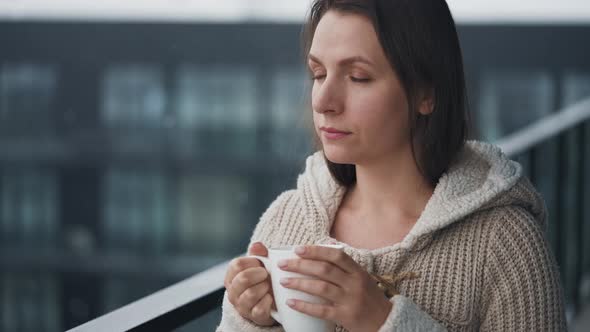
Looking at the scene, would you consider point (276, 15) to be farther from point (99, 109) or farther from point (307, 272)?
point (307, 272)

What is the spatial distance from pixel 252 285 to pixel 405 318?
0.44 feet

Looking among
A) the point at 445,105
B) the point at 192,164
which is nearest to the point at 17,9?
the point at 192,164

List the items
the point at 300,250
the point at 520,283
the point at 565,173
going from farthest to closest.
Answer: the point at 565,173 → the point at 520,283 → the point at 300,250

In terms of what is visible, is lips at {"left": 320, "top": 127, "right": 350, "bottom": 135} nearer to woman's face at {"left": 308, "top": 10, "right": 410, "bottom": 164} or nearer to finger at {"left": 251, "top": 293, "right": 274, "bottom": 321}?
woman's face at {"left": 308, "top": 10, "right": 410, "bottom": 164}

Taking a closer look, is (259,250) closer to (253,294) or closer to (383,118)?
(253,294)

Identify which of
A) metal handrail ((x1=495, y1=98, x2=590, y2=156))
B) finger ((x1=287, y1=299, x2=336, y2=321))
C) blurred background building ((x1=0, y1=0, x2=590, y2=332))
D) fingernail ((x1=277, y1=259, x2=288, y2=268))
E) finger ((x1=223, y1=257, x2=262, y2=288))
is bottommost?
blurred background building ((x1=0, y1=0, x2=590, y2=332))

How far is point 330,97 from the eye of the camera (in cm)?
81

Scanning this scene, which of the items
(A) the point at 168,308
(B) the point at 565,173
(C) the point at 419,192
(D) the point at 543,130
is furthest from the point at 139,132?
(C) the point at 419,192

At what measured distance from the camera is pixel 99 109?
1477 centimetres

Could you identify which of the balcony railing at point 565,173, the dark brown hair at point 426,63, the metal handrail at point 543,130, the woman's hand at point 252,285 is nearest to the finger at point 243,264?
the woman's hand at point 252,285

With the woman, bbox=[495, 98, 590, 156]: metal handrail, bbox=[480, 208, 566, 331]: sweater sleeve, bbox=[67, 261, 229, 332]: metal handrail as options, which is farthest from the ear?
bbox=[495, 98, 590, 156]: metal handrail

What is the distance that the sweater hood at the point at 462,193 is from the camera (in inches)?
32.8

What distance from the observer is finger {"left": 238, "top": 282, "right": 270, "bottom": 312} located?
0.76 m

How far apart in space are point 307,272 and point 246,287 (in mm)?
86
